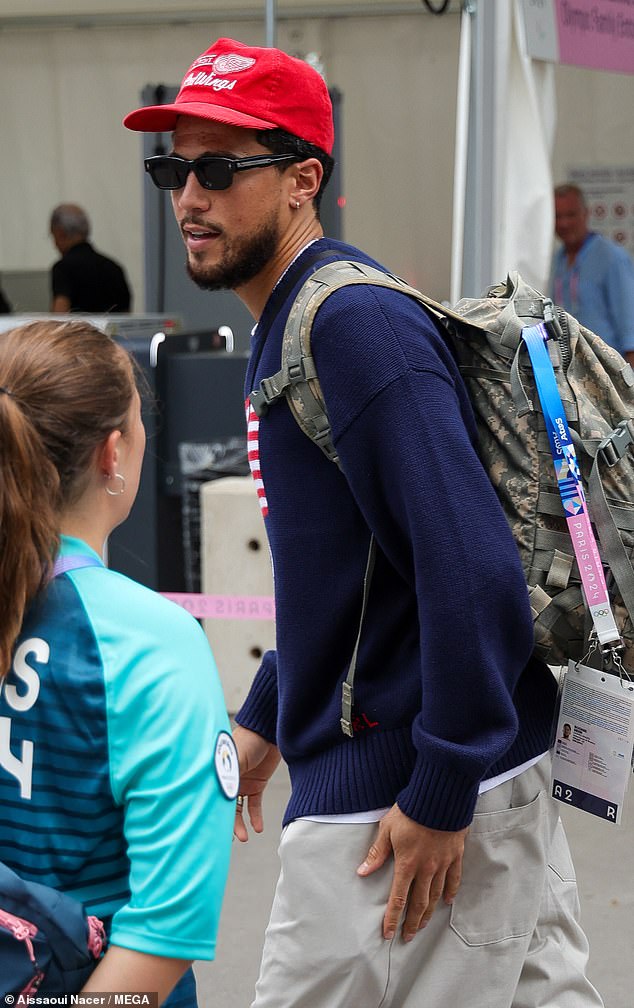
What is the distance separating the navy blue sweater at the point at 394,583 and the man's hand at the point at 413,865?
0.04m

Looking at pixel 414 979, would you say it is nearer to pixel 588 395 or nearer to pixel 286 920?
pixel 286 920

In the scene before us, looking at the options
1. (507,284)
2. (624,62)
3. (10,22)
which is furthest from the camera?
(10,22)

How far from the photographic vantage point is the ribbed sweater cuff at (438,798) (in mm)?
1562

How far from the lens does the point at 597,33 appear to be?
441cm

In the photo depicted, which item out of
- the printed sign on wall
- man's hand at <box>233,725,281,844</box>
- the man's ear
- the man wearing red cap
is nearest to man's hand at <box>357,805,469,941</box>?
the man wearing red cap

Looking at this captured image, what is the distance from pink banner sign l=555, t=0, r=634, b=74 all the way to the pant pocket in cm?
316

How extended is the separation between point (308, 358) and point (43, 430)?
40 cm

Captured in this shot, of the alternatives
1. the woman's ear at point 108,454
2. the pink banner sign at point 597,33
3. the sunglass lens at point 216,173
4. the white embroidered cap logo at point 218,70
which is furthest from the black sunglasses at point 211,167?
the pink banner sign at point 597,33

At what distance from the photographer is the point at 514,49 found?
13.3ft

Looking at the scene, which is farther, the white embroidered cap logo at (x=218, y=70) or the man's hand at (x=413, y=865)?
the white embroidered cap logo at (x=218, y=70)

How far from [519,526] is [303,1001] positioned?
701 millimetres

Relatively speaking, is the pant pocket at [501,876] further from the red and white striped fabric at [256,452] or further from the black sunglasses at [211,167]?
the black sunglasses at [211,167]

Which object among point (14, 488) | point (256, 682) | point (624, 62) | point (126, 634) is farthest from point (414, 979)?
point (624, 62)

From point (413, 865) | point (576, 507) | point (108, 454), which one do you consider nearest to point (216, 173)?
point (108, 454)
